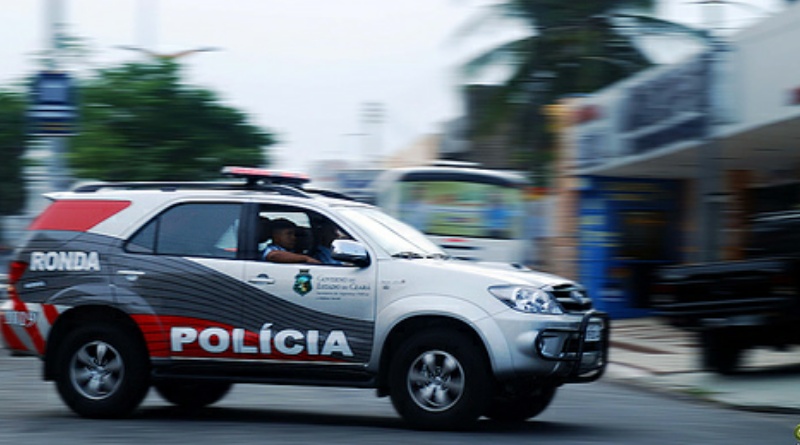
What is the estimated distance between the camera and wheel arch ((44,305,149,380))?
9.47 m

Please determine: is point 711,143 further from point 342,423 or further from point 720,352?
point 342,423

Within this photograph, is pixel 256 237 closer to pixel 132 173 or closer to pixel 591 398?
pixel 591 398

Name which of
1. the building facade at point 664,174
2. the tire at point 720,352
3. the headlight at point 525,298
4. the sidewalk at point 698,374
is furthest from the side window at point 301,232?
the building facade at point 664,174

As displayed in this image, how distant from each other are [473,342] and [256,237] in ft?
5.99

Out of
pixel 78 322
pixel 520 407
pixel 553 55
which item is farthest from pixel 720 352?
pixel 553 55

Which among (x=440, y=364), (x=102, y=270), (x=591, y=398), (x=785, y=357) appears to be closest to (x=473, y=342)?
(x=440, y=364)

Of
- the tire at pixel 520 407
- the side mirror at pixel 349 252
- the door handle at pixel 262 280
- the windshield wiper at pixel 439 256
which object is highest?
the side mirror at pixel 349 252

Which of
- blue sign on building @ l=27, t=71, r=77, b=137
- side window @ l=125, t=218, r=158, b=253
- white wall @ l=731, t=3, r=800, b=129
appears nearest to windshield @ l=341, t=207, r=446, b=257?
side window @ l=125, t=218, r=158, b=253

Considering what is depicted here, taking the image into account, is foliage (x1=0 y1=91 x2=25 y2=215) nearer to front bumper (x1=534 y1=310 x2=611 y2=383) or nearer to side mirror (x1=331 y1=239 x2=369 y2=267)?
side mirror (x1=331 y1=239 x2=369 y2=267)

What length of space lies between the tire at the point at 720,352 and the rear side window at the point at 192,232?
5.99 m

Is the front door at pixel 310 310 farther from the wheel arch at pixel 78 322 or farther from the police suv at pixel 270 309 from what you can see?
the wheel arch at pixel 78 322

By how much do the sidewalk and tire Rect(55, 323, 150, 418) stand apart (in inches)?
210

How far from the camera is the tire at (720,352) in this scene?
13359 millimetres

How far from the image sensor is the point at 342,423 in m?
9.64
